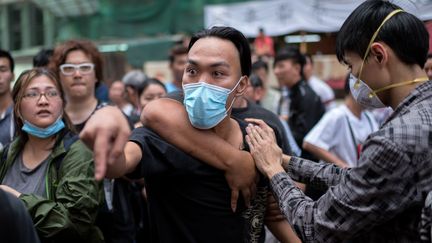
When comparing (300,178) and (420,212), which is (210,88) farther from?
(420,212)

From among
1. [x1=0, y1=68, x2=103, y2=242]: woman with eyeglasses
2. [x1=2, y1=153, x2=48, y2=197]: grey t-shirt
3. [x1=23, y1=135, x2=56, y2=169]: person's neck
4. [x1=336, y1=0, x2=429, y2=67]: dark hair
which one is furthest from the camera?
[x1=23, y1=135, x2=56, y2=169]: person's neck

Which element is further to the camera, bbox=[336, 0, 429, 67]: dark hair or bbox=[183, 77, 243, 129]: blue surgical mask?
bbox=[183, 77, 243, 129]: blue surgical mask

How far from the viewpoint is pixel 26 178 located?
283 cm

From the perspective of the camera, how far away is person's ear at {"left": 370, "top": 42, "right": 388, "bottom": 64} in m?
1.89

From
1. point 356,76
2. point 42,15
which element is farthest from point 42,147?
point 42,15

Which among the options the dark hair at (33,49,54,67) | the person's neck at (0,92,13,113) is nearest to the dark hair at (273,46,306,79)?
the dark hair at (33,49,54,67)

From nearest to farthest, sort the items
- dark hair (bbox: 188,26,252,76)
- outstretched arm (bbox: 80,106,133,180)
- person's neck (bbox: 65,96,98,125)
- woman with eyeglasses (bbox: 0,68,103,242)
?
outstretched arm (bbox: 80,106,133,180) < dark hair (bbox: 188,26,252,76) < woman with eyeglasses (bbox: 0,68,103,242) < person's neck (bbox: 65,96,98,125)

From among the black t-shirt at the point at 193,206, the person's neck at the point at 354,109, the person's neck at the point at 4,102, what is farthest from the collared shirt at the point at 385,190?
the person's neck at the point at 4,102

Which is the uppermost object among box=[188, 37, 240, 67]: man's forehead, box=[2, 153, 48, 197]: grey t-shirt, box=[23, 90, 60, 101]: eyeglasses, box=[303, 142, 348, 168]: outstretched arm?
box=[188, 37, 240, 67]: man's forehead

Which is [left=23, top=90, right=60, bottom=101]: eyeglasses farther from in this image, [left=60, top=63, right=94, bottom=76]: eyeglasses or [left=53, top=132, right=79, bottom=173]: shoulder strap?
[left=60, top=63, right=94, bottom=76]: eyeglasses

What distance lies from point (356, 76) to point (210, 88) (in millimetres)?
558

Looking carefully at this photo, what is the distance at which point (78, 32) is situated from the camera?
16562 mm

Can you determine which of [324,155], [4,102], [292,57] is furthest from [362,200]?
[292,57]

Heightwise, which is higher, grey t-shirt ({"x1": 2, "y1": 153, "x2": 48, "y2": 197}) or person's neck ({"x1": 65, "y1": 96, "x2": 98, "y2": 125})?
person's neck ({"x1": 65, "y1": 96, "x2": 98, "y2": 125})
